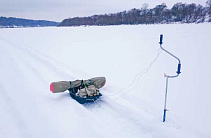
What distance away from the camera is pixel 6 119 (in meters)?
3.84

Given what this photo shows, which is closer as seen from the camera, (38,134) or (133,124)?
(38,134)

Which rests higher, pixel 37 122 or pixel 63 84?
pixel 63 84

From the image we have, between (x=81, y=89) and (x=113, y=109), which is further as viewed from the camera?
(x=81, y=89)

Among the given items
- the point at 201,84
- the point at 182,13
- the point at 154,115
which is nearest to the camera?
the point at 154,115

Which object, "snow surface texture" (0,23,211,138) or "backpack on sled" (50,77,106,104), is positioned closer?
"snow surface texture" (0,23,211,138)

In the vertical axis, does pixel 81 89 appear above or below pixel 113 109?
above

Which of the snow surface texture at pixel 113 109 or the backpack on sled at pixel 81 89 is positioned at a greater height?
the backpack on sled at pixel 81 89

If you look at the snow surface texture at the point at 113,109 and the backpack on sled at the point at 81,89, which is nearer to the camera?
the snow surface texture at the point at 113,109

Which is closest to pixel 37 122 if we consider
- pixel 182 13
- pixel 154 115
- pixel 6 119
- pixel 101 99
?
pixel 6 119

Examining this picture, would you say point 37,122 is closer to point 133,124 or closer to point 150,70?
point 133,124

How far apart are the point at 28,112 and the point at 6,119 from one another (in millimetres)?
457

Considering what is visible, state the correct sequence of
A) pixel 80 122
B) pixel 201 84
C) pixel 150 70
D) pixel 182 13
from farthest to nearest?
pixel 182 13, pixel 150 70, pixel 201 84, pixel 80 122

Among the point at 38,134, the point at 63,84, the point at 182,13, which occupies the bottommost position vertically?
the point at 38,134

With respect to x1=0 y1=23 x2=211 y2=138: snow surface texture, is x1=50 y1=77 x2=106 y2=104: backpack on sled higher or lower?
higher
